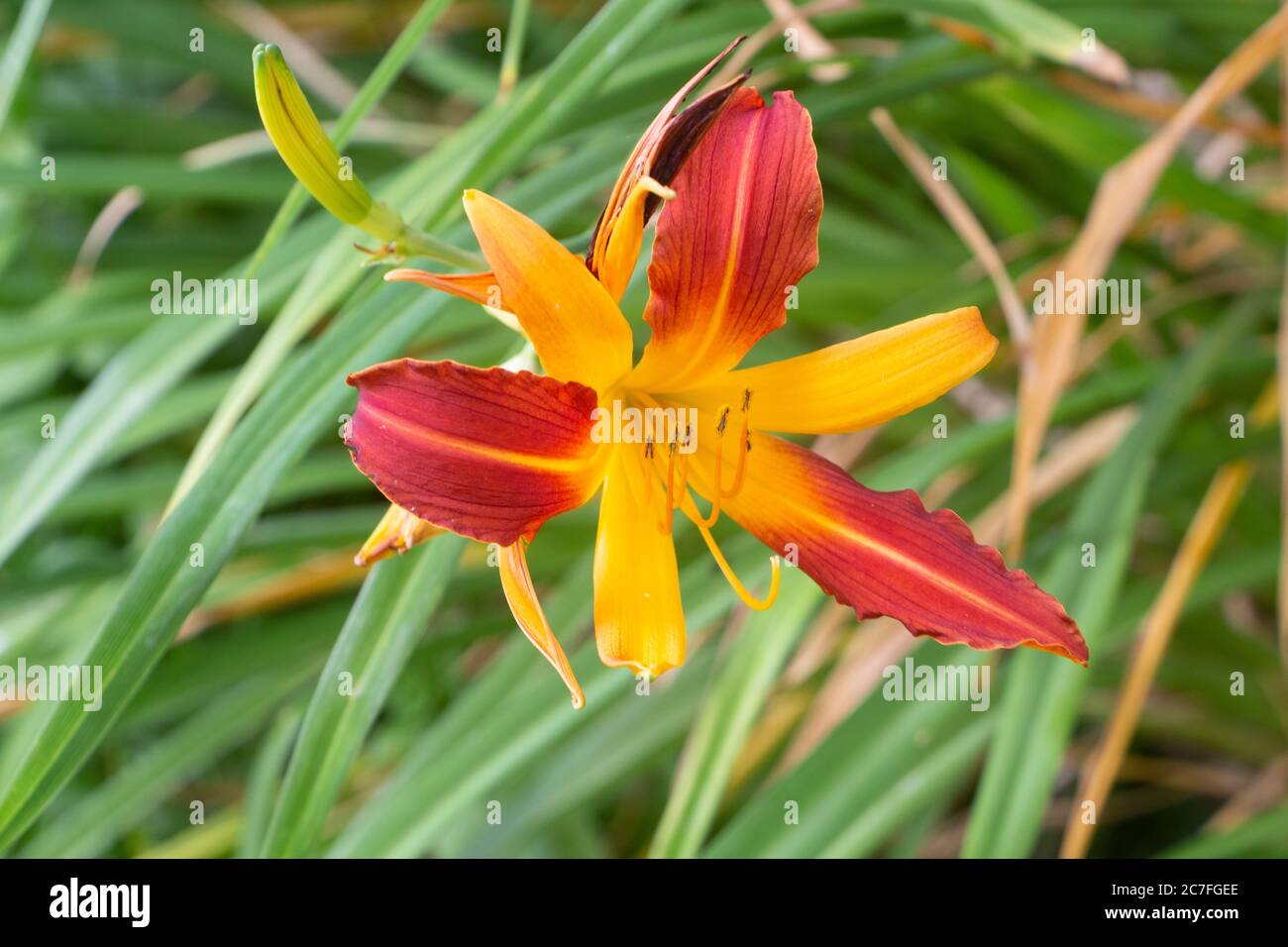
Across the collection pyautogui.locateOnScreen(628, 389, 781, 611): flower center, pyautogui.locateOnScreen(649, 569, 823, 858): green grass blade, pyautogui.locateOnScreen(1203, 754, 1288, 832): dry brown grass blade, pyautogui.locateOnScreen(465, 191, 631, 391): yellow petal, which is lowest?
pyautogui.locateOnScreen(1203, 754, 1288, 832): dry brown grass blade

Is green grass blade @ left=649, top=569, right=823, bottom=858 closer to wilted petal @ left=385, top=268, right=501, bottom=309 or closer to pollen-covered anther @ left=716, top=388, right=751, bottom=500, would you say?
pollen-covered anther @ left=716, top=388, right=751, bottom=500

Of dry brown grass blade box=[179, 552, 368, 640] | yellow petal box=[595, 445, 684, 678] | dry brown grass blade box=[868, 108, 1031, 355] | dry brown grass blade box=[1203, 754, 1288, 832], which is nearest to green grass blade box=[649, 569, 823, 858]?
dry brown grass blade box=[868, 108, 1031, 355]

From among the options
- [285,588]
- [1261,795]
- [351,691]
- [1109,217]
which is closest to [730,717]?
[351,691]

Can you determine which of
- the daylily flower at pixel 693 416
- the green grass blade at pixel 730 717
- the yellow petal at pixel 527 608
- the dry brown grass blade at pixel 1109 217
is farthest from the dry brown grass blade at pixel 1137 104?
the yellow petal at pixel 527 608

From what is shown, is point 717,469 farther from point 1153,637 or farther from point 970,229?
point 1153,637

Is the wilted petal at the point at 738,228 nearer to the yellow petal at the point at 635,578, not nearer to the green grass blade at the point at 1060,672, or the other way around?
the yellow petal at the point at 635,578
